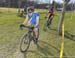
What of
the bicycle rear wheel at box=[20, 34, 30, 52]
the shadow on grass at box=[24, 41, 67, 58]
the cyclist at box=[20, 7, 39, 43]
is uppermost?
the cyclist at box=[20, 7, 39, 43]

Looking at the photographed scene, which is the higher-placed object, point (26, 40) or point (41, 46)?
point (26, 40)

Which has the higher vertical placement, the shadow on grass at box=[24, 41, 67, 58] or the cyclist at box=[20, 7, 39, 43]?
the cyclist at box=[20, 7, 39, 43]

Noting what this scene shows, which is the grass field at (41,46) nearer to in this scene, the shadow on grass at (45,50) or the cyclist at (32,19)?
the shadow on grass at (45,50)

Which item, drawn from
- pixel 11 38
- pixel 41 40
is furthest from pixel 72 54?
pixel 11 38

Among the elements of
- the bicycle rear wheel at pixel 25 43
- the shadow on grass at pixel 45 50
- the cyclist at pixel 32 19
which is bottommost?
the shadow on grass at pixel 45 50

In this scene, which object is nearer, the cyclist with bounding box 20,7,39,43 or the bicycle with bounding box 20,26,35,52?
the bicycle with bounding box 20,26,35,52

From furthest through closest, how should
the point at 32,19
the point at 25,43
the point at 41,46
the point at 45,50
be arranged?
1. the point at 41,46
2. the point at 45,50
3. the point at 32,19
4. the point at 25,43

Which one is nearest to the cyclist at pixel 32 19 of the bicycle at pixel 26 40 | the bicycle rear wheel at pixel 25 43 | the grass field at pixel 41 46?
the bicycle at pixel 26 40

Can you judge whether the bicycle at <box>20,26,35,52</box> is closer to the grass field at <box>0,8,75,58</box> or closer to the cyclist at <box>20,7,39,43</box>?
the grass field at <box>0,8,75,58</box>

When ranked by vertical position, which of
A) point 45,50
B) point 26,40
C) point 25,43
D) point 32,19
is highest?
point 32,19

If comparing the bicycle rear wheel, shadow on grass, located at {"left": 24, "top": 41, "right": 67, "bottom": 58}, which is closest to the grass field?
shadow on grass, located at {"left": 24, "top": 41, "right": 67, "bottom": 58}

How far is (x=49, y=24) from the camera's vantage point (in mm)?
18781

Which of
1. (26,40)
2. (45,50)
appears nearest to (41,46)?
(45,50)

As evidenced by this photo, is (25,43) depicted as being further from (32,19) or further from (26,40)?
(32,19)
